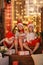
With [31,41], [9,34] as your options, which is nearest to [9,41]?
[9,34]

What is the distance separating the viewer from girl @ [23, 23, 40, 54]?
534cm

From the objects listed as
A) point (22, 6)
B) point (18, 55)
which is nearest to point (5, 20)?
point (22, 6)

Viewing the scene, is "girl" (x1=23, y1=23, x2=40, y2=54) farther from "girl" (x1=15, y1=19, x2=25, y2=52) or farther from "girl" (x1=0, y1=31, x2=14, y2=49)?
"girl" (x1=0, y1=31, x2=14, y2=49)

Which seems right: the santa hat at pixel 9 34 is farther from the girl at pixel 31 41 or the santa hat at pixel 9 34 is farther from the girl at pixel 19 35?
the girl at pixel 31 41

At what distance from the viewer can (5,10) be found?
571cm

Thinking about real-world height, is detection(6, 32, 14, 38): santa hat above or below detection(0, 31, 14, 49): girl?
above

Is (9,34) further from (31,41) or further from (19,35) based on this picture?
(31,41)

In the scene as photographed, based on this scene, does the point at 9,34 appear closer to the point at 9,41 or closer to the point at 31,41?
the point at 9,41

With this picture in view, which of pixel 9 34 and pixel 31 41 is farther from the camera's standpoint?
pixel 9 34

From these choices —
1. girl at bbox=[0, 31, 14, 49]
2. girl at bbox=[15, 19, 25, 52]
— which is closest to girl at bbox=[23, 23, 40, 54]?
girl at bbox=[15, 19, 25, 52]

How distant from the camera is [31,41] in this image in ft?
17.7

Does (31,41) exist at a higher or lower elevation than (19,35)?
lower

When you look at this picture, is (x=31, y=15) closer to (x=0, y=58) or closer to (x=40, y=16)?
(x=40, y=16)

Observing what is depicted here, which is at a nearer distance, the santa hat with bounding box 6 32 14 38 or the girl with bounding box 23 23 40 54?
the girl with bounding box 23 23 40 54
